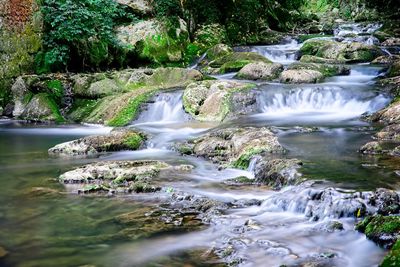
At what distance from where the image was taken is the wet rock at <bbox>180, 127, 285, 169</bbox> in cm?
802

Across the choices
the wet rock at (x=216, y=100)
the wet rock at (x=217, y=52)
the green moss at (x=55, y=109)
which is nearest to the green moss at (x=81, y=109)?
the green moss at (x=55, y=109)

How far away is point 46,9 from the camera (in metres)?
16.5

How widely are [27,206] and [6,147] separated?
5.29m

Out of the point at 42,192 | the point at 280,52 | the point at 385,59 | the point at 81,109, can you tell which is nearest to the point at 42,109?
the point at 81,109

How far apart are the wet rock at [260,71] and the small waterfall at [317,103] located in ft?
6.89

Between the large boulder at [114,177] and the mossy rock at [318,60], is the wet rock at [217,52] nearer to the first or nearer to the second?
the mossy rock at [318,60]

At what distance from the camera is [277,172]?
6770mm

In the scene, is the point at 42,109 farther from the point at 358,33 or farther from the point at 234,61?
the point at 358,33

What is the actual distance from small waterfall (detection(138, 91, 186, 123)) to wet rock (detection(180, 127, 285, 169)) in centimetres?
349

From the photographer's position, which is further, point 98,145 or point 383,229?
point 98,145

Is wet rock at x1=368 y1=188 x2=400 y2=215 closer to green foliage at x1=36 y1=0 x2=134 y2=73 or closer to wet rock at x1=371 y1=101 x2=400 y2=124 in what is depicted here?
wet rock at x1=371 y1=101 x2=400 y2=124

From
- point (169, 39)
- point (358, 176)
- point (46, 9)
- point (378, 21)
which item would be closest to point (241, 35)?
point (169, 39)

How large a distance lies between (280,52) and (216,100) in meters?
8.67

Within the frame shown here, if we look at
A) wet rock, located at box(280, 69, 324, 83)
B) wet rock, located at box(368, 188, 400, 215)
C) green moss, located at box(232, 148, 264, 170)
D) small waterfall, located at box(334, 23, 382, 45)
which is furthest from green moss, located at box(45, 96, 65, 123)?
small waterfall, located at box(334, 23, 382, 45)
